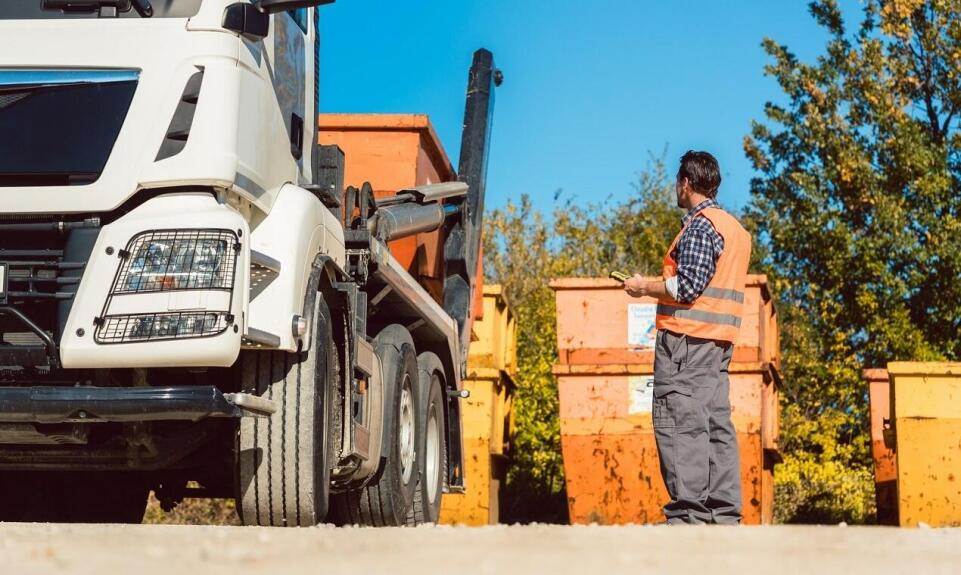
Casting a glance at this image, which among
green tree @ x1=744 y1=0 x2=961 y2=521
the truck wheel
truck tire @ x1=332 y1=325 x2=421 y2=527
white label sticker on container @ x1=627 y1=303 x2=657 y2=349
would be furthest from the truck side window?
green tree @ x1=744 y1=0 x2=961 y2=521

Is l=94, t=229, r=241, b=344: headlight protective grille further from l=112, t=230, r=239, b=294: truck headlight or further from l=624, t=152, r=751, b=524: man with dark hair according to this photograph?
l=624, t=152, r=751, b=524: man with dark hair

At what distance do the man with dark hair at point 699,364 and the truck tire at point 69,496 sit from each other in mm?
2441

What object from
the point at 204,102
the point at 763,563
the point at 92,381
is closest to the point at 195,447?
the point at 92,381

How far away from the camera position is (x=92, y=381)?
18.1 ft

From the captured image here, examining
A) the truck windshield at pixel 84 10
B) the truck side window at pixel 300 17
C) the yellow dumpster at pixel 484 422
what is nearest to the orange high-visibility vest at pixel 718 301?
the truck side window at pixel 300 17

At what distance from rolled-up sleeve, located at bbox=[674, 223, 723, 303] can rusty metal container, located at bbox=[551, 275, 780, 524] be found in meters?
4.57

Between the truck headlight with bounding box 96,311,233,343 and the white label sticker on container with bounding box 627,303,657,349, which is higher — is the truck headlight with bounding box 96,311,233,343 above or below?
below

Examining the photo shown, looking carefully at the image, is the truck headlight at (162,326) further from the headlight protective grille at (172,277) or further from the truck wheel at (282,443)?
the truck wheel at (282,443)

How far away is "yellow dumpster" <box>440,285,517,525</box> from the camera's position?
11.8 metres

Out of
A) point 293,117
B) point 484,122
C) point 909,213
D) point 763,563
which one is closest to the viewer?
point 763,563

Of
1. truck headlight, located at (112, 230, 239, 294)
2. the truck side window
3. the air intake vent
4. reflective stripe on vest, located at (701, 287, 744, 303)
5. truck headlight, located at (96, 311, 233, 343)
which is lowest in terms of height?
truck headlight, located at (96, 311, 233, 343)

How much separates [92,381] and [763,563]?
273 cm

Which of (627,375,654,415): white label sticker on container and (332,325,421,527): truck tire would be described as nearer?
(332,325,421,527): truck tire

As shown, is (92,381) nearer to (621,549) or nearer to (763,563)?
(621,549)
